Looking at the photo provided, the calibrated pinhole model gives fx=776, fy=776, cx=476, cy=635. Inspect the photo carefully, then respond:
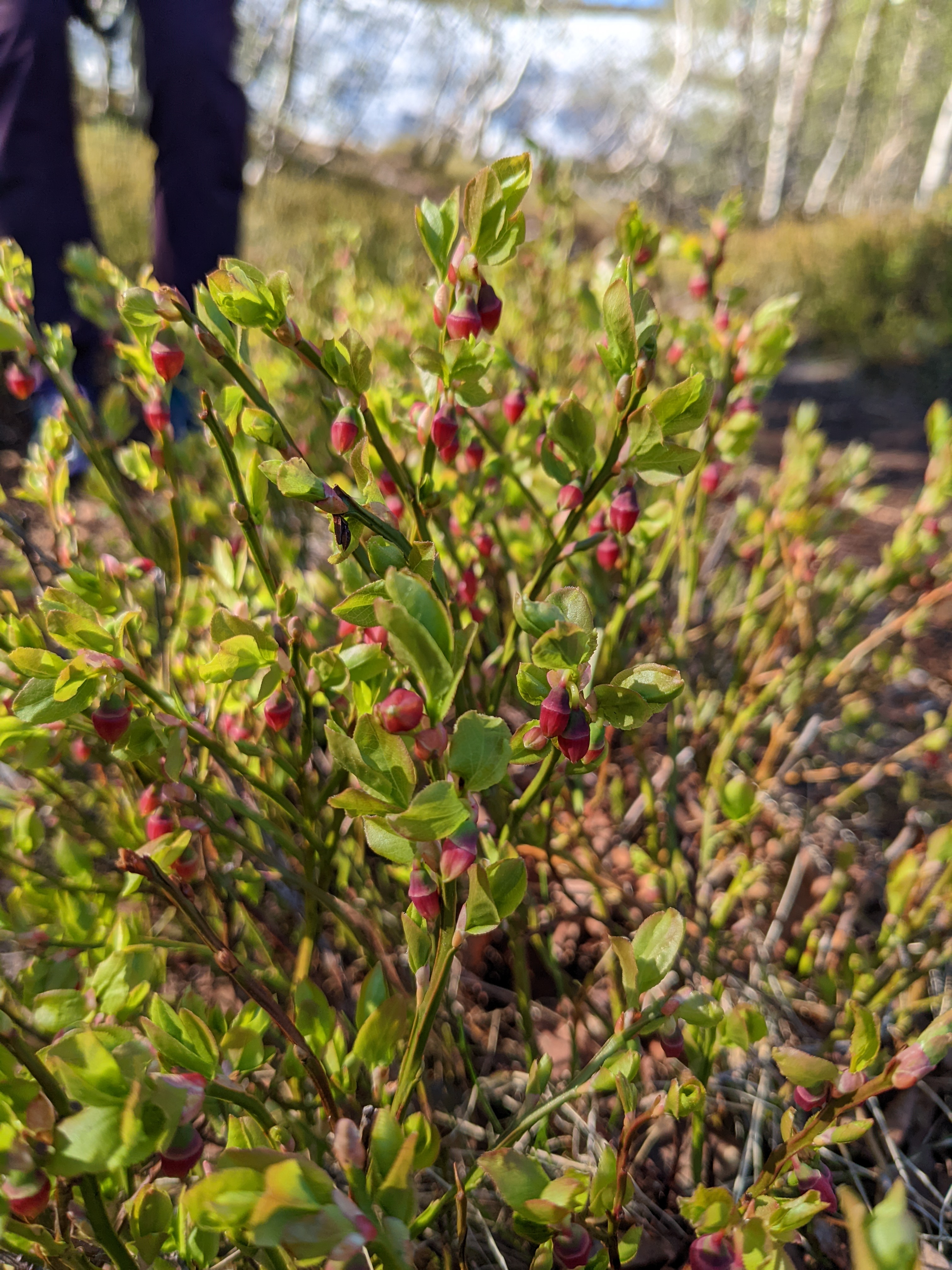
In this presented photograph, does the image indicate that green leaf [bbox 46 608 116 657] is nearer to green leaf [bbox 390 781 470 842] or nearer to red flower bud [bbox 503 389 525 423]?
green leaf [bbox 390 781 470 842]

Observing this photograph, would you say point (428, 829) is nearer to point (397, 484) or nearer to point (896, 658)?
point (397, 484)

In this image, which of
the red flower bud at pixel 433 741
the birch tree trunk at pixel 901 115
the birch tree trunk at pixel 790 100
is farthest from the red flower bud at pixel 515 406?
the birch tree trunk at pixel 901 115

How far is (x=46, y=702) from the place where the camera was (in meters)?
0.45

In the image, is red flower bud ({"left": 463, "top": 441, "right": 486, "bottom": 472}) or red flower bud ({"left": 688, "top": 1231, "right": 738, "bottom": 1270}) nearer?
red flower bud ({"left": 688, "top": 1231, "right": 738, "bottom": 1270})

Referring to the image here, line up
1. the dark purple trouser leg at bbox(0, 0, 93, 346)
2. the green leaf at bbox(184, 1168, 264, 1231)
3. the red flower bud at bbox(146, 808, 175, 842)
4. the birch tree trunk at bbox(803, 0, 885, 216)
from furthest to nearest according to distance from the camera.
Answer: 1. the birch tree trunk at bbox(803, 0, 885, 216)
2. the dark purple trouser leg at bbox(0, 0, 93, 346)
3. the red flower bud at bbox(146, 808, 175, 842)
4. the green leaf at bbox(184, 1168, 264, 1231)

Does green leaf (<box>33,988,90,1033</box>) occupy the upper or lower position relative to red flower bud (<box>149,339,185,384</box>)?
lower

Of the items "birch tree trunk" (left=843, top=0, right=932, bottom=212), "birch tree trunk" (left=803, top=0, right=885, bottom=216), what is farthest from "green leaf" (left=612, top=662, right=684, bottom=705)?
"birch tree trunk" (left=843, top=0, right=932, bottom=212)

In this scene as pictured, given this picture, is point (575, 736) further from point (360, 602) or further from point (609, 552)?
point (609, 552)

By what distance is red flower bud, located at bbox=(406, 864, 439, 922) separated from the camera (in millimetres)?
404

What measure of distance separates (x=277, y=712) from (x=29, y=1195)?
313 millimetres

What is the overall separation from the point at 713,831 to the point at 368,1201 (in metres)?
0.74

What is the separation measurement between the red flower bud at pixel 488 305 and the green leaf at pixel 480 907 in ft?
1.14

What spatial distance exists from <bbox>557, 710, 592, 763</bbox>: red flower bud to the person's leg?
5.48ft

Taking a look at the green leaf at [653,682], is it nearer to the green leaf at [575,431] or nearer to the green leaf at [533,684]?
the green leaf at [533,684]
